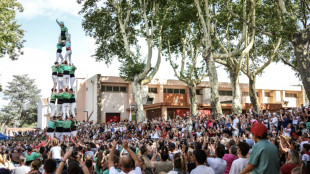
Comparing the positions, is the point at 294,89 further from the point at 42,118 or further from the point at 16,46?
the point at 42,118

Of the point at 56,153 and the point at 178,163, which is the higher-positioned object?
the point at 178,163

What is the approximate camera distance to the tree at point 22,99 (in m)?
→ 65.9

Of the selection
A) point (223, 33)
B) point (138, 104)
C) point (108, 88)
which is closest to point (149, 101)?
point (108, 88)

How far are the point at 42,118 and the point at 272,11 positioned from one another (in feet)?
150

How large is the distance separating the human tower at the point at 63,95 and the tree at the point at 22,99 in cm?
5143

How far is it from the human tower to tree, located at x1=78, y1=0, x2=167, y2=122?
9078 mm

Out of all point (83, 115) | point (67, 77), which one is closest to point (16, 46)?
point (67, 77)

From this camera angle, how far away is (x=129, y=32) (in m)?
32.5

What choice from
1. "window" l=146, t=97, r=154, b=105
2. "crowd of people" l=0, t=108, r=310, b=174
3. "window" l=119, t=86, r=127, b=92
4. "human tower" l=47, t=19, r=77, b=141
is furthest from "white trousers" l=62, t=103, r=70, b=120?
"window" l=146, t=97, r=154, b=105

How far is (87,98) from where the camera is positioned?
39.8 metres

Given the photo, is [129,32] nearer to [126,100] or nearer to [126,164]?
[126,100]

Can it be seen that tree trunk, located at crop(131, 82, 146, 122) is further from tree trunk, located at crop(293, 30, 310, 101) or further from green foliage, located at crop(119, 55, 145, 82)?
tree trunk, located at crop(293, 30, 310, 101)

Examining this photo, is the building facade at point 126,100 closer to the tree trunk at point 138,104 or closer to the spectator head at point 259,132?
the tree trunk at point 138,104

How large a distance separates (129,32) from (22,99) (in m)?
47.2
